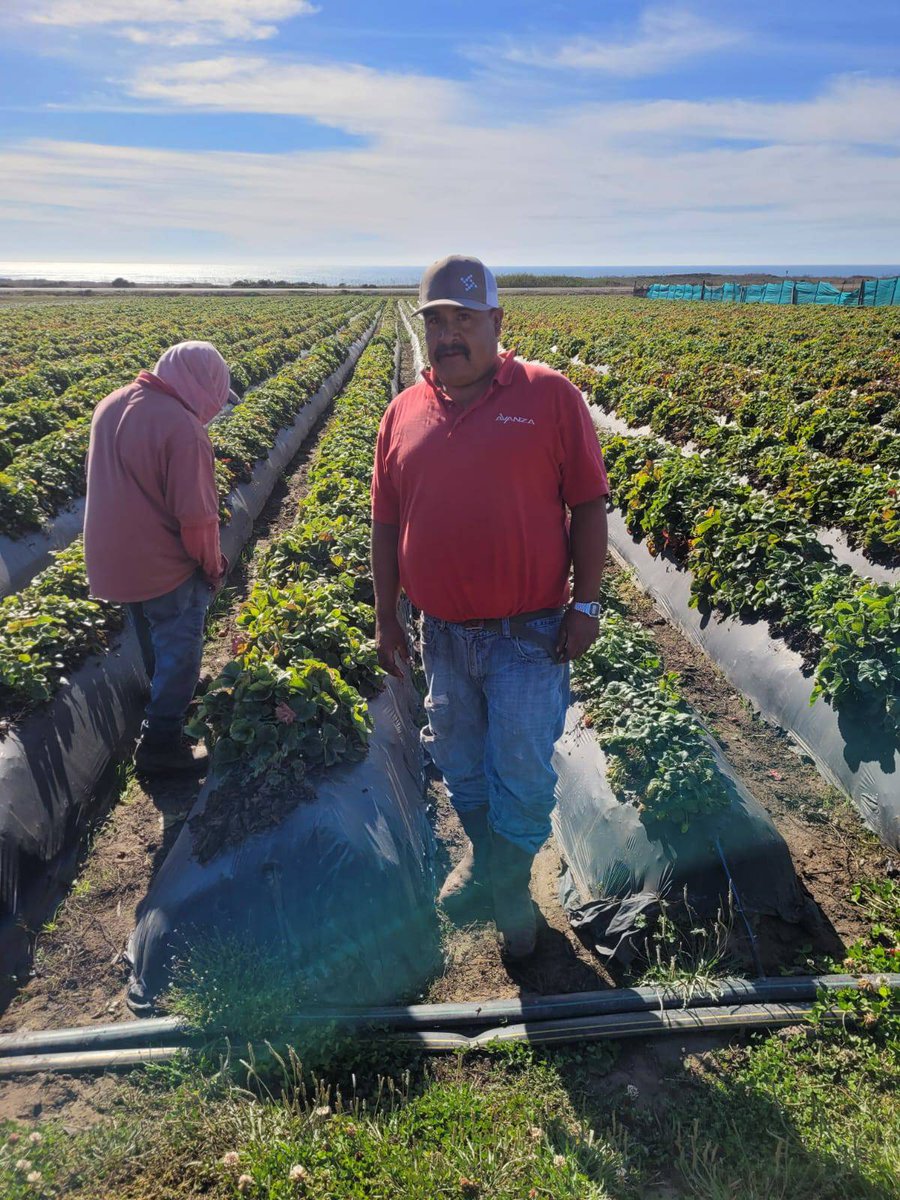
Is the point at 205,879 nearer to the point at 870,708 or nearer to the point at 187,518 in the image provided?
the point at 187,518

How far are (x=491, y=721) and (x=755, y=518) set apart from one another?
457 centimetres

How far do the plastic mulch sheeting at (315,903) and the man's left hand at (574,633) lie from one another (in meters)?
1.32

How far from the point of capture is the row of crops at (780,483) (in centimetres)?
484

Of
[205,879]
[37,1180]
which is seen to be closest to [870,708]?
[205,879]

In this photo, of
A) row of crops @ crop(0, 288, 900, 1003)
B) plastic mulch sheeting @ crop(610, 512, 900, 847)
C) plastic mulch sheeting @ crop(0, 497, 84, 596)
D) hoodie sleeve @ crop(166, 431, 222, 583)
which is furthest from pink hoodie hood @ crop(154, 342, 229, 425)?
plastic mulch sheeting @ crop(610, 512, 900, 847)

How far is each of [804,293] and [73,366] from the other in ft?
162

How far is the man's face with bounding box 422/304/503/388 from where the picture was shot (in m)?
2.91

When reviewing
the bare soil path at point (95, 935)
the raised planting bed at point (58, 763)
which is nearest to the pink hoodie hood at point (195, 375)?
the raised planting bed at point (58, 763)

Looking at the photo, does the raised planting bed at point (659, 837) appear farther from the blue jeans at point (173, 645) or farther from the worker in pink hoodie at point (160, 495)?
the worker in pink hoodie at point (160, 495)

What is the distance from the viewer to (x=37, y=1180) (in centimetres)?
258

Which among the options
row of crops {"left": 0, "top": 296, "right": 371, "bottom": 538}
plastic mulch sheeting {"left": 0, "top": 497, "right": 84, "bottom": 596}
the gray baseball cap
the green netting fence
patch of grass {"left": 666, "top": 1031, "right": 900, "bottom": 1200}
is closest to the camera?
patch of grass {"left": 666, "top": 1031, "right": 900, "bottom": 1200}

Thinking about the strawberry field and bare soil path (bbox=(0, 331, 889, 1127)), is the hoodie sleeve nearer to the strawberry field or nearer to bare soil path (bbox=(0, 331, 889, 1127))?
the strawberry field

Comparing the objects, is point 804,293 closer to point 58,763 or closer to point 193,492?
point 193,492

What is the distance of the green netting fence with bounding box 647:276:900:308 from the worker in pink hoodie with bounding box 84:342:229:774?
48335mm
